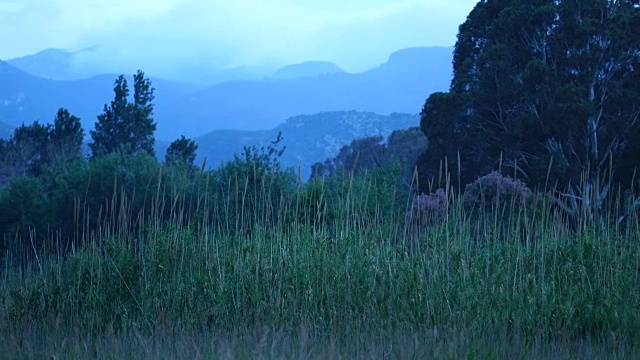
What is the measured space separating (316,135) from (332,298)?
7937cm

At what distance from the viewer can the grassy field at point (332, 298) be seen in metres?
5.48

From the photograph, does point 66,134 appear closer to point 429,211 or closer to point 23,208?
point 23,208

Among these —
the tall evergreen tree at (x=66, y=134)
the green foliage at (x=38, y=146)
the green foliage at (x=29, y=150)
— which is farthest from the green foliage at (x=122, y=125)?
the green foliage at (x=29, y=150)

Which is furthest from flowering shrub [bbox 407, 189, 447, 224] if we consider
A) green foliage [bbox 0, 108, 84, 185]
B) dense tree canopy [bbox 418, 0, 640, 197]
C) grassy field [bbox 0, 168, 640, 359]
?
green foliage [bbox 0, 108, 84, 185]

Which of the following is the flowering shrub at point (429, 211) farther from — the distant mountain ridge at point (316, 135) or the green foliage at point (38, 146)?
the distant mountain ridge at point (316, 135)

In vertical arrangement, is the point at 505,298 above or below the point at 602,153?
below

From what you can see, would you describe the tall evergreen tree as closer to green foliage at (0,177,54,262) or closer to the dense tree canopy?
green foliage at (0,177,54,262)

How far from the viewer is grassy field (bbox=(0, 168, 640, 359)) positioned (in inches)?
216

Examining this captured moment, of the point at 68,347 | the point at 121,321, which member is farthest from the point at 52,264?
the point at 68,347

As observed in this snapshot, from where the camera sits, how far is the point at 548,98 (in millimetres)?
22375

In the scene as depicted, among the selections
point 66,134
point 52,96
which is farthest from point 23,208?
point 52,96

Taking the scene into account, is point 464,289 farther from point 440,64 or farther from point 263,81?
point 263,81

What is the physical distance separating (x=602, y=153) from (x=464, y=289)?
17.0 meters

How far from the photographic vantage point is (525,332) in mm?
5996
